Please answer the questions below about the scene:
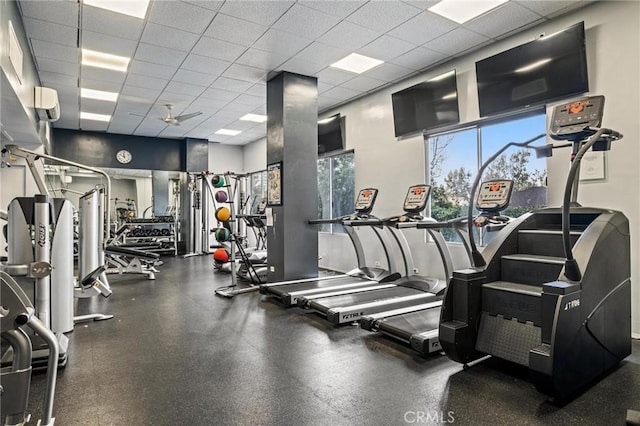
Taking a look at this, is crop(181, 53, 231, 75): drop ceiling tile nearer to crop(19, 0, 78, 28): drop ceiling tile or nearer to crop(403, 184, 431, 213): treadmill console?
crop(19, 0, 78, 28): drop ceiling tile

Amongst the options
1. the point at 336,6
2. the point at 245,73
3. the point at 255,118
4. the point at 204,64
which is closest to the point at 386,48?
the point at 336,6

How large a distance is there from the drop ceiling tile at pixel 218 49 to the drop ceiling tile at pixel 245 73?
1.08ft

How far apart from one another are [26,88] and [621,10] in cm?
674

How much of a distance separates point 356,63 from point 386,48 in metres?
0.66

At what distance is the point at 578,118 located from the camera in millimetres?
2980

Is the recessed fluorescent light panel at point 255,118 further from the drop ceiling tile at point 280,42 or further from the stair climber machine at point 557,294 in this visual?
the stair climber machine at point 557,294

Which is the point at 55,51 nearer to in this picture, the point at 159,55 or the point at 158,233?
the point at 159,55

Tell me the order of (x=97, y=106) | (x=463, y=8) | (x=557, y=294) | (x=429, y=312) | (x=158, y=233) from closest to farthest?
(x=557, y=294), (x=429, y=312), (x=463, y=8), (x=97, y=106), (x=158, y=233)

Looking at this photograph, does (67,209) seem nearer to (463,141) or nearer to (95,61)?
(95,61)

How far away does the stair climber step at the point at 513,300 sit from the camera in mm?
2639

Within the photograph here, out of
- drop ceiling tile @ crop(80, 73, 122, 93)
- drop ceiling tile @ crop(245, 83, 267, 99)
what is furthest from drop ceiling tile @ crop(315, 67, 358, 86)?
drop ceiling tile @ crop(80, 73, 122, 93)

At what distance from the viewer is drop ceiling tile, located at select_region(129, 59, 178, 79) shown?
5633mm

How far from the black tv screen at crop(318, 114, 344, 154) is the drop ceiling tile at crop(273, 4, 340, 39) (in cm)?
297

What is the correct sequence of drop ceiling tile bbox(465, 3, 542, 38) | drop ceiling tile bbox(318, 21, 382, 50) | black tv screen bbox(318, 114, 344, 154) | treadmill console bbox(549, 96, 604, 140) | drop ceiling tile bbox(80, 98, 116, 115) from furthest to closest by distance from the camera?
black tv screen bbox(318, 114, 344, 154), drop ceiling tile bbox(80, 98, 116, 115), drop ceiling tile bbox(318, 21, 382, 50), drop ceiling tile bbox(465, 3, 542, 38), treadmill console bbox(549, 96, 604, 140)
